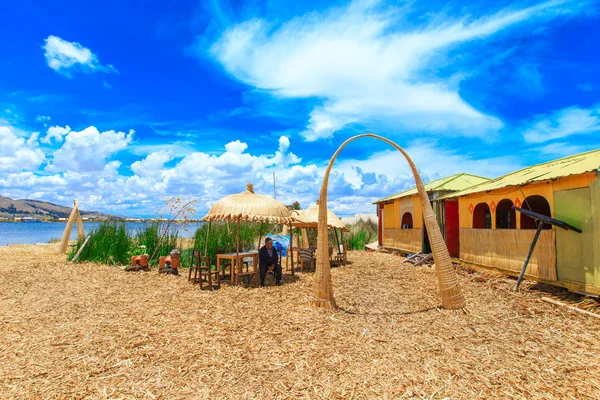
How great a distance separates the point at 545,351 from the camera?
5.12 meters

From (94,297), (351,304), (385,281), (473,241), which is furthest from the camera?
(473,241)

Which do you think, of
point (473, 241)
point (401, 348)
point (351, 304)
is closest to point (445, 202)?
point (473, 241)

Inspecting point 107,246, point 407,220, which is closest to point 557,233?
point 407,220

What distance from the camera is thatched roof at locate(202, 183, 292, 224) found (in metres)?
9.50

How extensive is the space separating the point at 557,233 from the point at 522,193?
1.60 meters

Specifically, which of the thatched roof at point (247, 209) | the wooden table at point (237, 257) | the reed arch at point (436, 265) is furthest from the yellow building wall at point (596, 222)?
the wooden table at point (237, 257)

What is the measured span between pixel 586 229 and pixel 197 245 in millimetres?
11974

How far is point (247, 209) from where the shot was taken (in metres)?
9.59

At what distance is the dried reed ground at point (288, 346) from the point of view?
413cm

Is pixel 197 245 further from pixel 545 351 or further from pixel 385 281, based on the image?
pixel 545 351

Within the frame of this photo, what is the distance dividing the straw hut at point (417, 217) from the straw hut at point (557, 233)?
301 cm

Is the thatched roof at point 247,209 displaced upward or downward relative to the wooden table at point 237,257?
upward

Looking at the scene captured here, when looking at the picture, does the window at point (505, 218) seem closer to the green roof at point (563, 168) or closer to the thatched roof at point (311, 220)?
the green roof at point (563, 168)

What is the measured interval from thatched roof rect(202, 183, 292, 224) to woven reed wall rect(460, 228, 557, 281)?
591 cm
